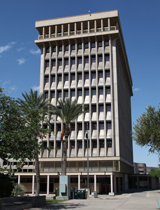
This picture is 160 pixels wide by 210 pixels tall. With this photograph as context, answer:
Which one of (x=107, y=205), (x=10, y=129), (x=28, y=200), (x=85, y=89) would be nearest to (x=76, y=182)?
(x=85, y=89)

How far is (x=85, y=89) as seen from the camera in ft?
191

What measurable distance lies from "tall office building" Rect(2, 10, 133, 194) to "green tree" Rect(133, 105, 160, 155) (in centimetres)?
986

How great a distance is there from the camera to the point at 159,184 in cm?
8144

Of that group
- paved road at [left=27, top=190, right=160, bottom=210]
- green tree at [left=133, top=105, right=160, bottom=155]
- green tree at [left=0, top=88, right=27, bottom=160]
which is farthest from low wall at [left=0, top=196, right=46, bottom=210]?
green tree at [left=133, top=105, right=160, bottom=155]

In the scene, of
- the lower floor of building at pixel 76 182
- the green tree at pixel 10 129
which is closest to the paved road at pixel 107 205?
the green tree at pixel 10 129

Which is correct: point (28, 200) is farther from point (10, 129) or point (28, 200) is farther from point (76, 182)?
point (76, 182)

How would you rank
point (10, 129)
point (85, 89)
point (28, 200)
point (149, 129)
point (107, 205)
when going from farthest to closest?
point (85, 89) → point (149, 129) → point (107, 205) → point (28, 200) → point (10, 129)

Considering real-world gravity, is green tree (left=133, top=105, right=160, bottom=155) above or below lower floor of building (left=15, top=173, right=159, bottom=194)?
above

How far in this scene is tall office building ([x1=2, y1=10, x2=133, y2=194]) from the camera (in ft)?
177

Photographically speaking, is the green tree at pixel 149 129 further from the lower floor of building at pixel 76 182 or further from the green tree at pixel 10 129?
the green tree at pixel 10 129

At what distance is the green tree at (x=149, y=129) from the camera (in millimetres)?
42250

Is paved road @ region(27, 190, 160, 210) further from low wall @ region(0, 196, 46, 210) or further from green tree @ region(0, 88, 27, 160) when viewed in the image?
green tree @ region(0, 88, 27, 160)

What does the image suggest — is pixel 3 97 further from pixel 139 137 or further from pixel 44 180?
pixel 44 180

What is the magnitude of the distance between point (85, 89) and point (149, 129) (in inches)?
790
